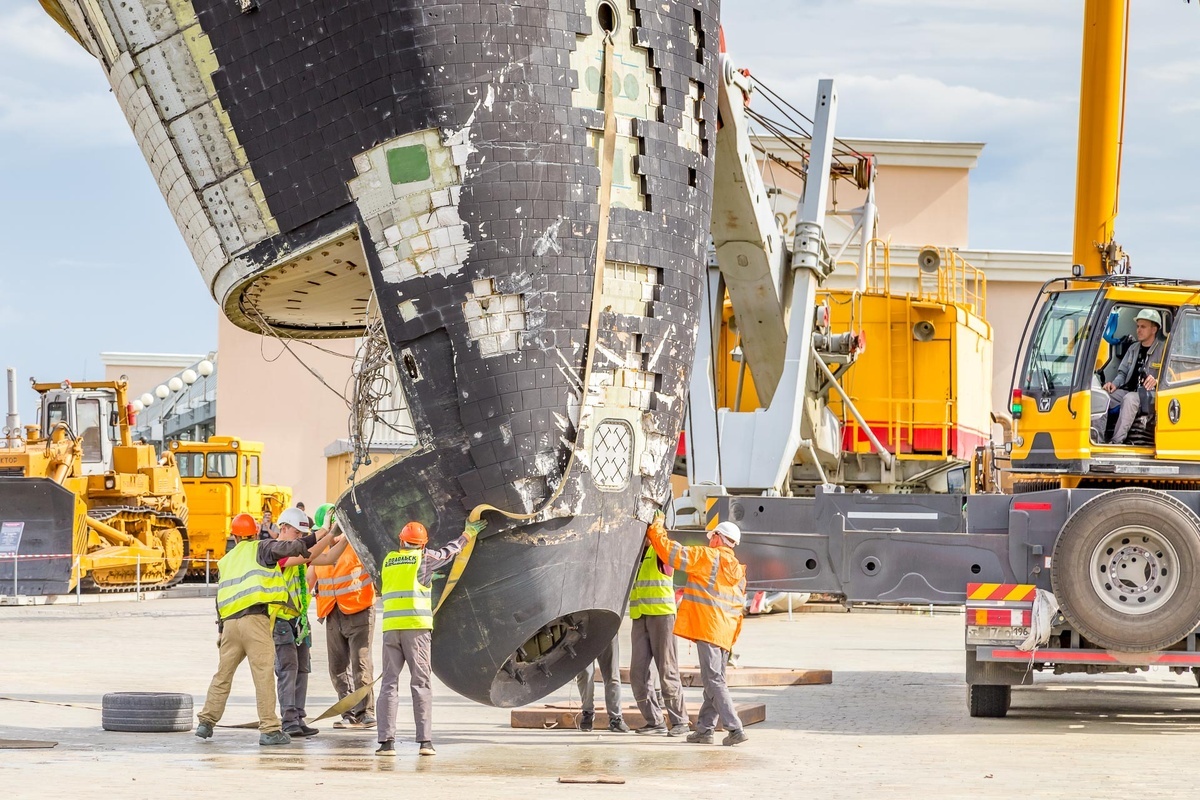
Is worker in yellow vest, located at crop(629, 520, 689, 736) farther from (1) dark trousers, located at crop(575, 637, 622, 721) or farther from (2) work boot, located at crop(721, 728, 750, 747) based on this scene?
(2) work boot, located at crop(721, 728, 750, 747)

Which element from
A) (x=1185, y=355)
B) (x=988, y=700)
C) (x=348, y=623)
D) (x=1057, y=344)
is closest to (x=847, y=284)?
(x=1057, y=344)

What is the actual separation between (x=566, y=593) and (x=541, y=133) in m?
2.70

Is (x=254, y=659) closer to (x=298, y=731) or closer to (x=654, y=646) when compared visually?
(x=298, y=731)

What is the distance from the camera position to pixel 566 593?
912 cm

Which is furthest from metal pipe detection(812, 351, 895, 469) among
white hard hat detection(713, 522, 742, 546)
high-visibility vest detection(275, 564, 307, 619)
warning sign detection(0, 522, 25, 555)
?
warning sign detection(0, 522, 25, 555)

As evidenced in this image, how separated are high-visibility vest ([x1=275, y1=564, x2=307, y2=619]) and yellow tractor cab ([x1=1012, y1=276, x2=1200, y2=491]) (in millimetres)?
5796

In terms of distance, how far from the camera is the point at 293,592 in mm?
10711

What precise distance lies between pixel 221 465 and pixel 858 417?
1737 cm

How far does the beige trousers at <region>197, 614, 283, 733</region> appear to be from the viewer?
10.3 m

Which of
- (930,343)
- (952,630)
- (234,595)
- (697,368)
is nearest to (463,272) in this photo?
(234,595)

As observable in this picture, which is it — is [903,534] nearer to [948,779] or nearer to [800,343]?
[948,779]

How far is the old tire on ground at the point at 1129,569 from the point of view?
36.6 ft

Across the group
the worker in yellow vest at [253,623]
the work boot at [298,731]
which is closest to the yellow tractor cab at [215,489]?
the work boot at [298,731]

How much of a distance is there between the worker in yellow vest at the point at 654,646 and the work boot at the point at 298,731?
2283 millimetres
